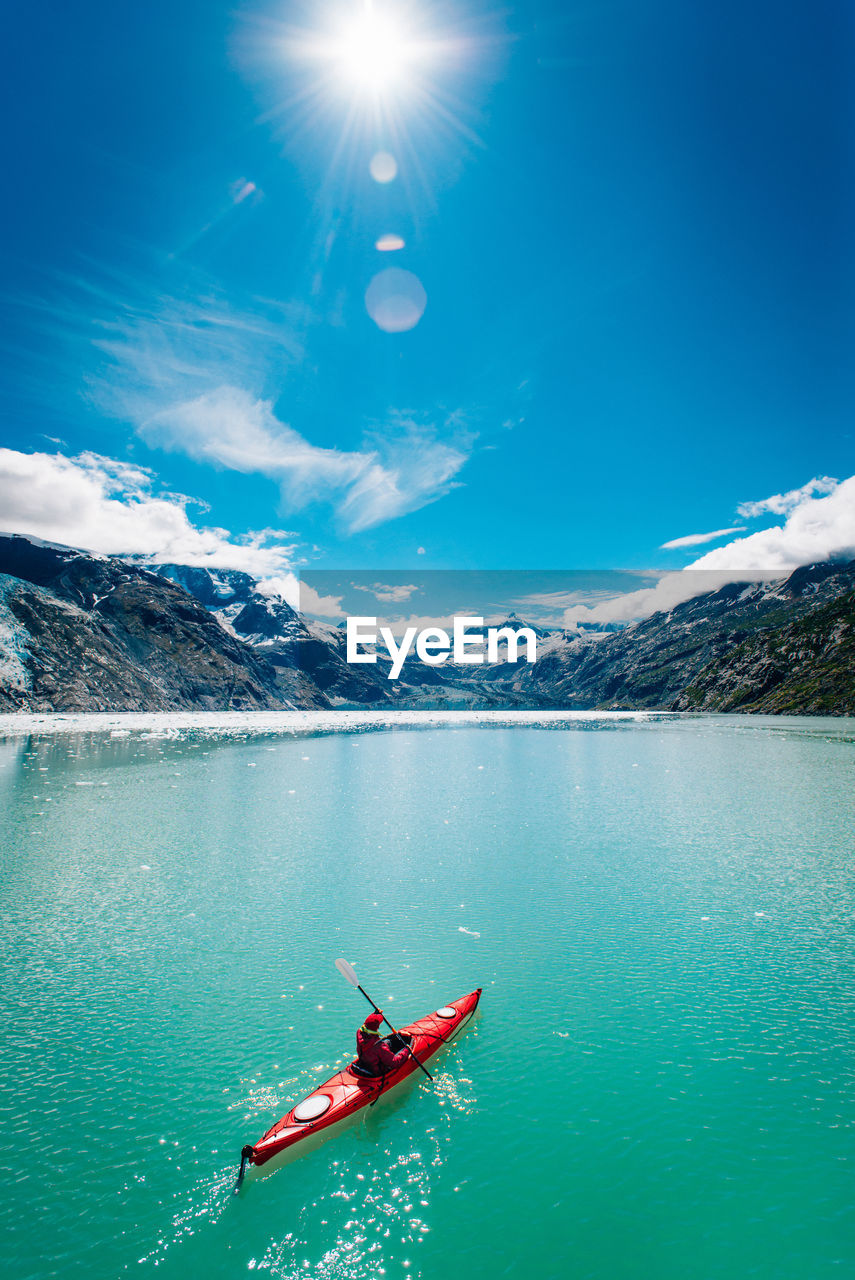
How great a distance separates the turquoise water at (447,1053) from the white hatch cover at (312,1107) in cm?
97

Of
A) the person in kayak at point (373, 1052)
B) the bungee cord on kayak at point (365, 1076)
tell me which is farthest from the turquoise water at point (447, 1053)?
the person in kayak at point (373, 1052)

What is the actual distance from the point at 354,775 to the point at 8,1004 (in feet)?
238

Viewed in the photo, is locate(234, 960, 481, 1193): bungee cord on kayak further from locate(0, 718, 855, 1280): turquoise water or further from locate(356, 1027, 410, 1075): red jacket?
locate(0, 718, 855, 1280): turquoise water

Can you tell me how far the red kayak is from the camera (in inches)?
619

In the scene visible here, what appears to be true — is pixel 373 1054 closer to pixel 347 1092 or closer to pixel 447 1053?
pixel 347 1092

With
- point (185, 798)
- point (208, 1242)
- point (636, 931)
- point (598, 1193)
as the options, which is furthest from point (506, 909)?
point (185, 798)

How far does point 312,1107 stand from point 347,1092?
117 centimetres

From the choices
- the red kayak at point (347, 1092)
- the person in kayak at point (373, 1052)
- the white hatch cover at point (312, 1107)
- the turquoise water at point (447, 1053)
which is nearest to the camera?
the turquoise water at point (447, 1053)

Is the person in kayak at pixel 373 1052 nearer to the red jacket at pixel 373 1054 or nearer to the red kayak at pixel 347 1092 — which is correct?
the red jacket at pixel 373 1054

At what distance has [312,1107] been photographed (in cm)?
1692

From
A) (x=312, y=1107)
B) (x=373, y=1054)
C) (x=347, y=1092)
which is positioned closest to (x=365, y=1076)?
(x=373, y=1054)

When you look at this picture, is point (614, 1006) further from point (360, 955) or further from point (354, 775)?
point (354, 775)

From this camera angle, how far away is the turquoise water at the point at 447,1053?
551 inches

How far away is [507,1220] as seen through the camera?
14.5 meters
